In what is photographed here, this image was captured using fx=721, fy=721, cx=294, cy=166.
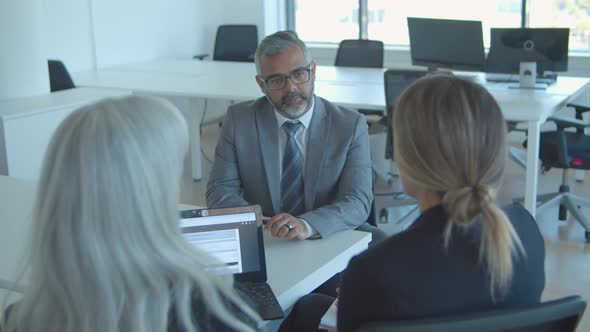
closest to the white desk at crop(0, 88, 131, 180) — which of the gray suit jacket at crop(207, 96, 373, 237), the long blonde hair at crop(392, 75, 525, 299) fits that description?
the gray suit jacket at crop(207, 96, 373, 237)

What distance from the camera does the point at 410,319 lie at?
1.26 metres

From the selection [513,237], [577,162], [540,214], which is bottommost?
[540,214]

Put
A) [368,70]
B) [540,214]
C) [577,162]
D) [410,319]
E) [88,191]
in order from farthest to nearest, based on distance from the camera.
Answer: [368,70]
[540,214]
[577,162]
[410,319]
[88,191]

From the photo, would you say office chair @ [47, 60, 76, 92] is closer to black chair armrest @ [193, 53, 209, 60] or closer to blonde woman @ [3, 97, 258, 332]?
black chair armrest @ [193, 53, 209, 60]

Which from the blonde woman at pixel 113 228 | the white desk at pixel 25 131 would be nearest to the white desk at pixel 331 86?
the white desk at pixel 25 131

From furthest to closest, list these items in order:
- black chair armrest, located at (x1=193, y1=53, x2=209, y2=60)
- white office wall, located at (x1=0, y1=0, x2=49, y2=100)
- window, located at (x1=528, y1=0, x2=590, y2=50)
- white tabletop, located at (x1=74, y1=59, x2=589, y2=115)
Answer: black chair armrest, located at (x1=193, y1=53, x2=209, y2=60) → window, located at (x1=528, y1=0, x2=590, y2=50) → white tabletop, located at (x1=74, y1=59, x2=589, y2=115) → white office wall, located at (x1=0, y1=0, x2=49, y2=100)

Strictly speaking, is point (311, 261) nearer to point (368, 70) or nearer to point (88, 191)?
point (88, 191)

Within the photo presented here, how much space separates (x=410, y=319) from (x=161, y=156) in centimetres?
51

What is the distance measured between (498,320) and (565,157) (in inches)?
123

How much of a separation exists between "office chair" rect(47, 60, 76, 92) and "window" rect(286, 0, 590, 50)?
3.01 meters

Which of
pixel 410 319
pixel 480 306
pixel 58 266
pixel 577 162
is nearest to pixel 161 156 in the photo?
pixel 58 266

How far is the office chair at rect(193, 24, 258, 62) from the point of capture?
7039mm

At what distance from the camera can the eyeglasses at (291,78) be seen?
247cm

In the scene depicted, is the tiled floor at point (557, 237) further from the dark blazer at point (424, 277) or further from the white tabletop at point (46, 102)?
the dark blazer at point (424, 277)
